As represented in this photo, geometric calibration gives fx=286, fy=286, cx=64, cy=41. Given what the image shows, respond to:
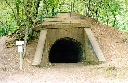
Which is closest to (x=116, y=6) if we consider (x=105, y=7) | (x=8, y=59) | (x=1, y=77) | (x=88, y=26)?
(x=105, y=7)

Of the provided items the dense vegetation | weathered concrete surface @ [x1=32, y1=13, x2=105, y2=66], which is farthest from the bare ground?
the dense vegetation

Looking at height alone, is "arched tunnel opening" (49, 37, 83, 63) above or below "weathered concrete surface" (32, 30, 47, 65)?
below

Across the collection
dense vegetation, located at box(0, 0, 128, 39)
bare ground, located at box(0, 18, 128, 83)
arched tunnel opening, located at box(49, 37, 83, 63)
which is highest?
dense vegetation, located at box(0, 0, 128, 39)

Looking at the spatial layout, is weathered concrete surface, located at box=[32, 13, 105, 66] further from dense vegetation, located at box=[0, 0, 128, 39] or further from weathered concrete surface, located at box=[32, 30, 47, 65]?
dense vegetation, located at box=[0, 0, 128, 39]

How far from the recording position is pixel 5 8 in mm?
18688

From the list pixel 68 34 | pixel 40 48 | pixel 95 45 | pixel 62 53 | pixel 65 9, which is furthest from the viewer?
pixel 65 9

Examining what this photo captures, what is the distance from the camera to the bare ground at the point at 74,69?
401 inches

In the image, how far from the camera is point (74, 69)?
494 inches

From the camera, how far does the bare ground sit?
1018cm

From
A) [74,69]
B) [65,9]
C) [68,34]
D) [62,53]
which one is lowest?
[62,53]

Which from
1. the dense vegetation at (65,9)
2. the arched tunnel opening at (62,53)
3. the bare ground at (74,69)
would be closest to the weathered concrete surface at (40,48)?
the bare ground at (74,69)

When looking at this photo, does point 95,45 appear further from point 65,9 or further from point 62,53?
point 65,9

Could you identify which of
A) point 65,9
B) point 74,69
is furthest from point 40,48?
point 65,9

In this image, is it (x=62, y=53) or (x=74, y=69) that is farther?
(x=62, y=53)
